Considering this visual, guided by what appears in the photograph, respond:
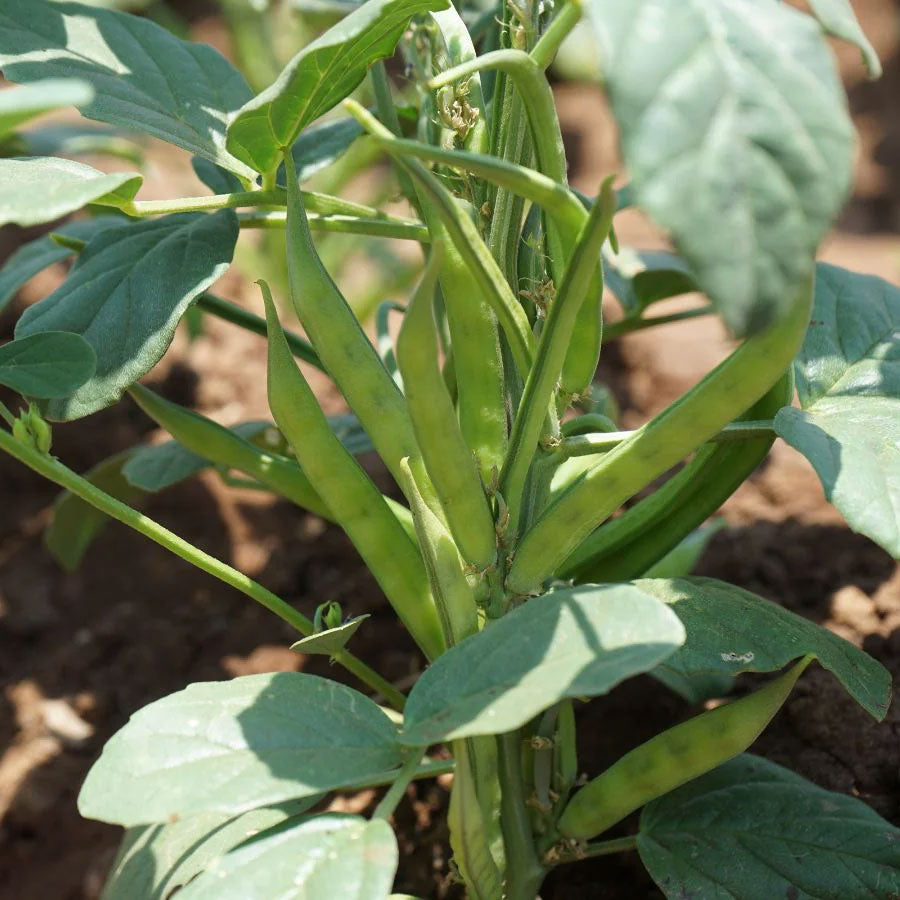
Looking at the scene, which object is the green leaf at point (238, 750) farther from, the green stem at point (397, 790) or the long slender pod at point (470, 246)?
the long slender pod at point (470, 246)

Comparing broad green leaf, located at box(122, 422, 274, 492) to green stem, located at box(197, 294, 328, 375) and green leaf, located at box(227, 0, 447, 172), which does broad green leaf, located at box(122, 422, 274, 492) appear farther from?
green leaf, located at box(227, 0, 447, 172)

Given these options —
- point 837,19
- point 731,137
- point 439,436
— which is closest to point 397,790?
point 439,436

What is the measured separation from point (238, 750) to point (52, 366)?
17.2 inches

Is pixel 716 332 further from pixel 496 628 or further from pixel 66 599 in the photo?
pixel 496 628

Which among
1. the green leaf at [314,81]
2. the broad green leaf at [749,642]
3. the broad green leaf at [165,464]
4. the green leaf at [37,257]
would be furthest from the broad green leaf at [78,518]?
the broad green leaf at [749,642]

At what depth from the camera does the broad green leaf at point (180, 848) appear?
3.73 feet

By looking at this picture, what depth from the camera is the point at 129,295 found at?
3.91 ft

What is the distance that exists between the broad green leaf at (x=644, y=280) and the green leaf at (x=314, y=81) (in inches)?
24.0

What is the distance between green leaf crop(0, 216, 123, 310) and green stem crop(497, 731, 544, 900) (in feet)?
2.57

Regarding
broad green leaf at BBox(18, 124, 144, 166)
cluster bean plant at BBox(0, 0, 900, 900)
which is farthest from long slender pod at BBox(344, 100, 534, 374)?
broad green leaf at BBox(18, 124, 144, 166)

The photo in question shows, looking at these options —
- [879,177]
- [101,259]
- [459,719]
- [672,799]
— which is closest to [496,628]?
[459,719]

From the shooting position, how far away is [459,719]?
843 mm

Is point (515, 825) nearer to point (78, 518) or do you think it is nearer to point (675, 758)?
point (675, 758)

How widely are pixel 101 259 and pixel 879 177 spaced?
3.42 m
